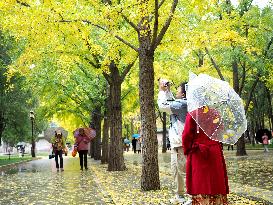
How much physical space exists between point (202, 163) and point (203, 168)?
0.07 metres

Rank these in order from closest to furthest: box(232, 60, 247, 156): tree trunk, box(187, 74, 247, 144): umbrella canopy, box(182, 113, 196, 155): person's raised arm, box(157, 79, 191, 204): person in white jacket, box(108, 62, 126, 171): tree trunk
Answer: box(187, 74, 247, 144): umbrella canopy, box(182, 113, 196, 155): person's raised arm, box(157, 79, 191, 204): person in white jacket, box(108, 62, 126, 171): tree trunk, box(232, 60, 247, 156): tree trunk

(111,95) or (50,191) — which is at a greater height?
(111,95)

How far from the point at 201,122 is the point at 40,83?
20.2 meters

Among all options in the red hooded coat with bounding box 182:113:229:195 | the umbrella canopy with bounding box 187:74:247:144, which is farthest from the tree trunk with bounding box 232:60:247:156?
the red hooded coat with bounding box 182:113:229:195

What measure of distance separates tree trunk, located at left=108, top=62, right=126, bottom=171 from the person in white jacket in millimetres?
10129

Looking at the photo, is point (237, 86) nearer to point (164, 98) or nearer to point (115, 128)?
point (115, 128)

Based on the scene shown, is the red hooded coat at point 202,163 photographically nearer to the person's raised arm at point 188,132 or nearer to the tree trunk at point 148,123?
the person's raised arm at point 188,132

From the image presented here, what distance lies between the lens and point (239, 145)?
2841cm

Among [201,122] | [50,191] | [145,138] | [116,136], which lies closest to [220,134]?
[201,122]

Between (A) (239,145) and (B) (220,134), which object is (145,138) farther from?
(A) (239,145)

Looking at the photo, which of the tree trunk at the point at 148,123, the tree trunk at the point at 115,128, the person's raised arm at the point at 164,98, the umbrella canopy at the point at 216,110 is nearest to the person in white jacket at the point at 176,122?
the person's raised arm at the point at 164,98

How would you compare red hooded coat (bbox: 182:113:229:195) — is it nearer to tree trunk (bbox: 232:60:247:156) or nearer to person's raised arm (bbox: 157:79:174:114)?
person's raised arm (bbox: 157:79:174:114)

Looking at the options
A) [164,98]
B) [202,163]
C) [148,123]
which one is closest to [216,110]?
[202,163]

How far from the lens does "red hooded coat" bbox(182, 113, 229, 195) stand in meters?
5.92
